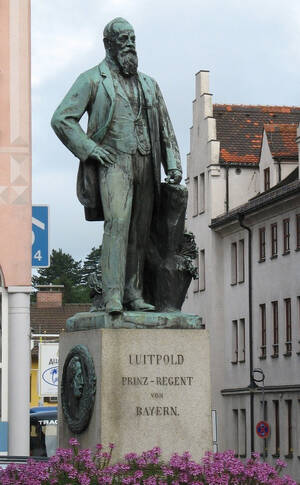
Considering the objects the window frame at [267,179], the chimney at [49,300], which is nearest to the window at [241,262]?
the window frame at [267,179]

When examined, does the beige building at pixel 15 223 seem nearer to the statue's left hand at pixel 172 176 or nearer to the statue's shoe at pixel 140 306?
the statue's left hand at pixel 172 176

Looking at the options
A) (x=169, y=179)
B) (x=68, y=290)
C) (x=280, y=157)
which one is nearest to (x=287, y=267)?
(x=280, y=157)

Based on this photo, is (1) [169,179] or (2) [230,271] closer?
(1) [169,179]

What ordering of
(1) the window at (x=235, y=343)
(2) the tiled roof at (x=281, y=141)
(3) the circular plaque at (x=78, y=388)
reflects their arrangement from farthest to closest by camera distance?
(1) the window at (x=235, y=343) < (2) the tiled roof at (x=281, y=141) < (3) the circular plaque at (x=78, y=388)

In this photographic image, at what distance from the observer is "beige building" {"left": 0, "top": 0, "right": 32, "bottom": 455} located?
30750 mm

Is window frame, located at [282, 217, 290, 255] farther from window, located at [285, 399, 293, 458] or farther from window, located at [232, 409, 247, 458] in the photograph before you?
window, located at [232, 409, 247, 458]

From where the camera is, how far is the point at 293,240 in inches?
2311

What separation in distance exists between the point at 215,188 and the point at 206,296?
4.48 metres

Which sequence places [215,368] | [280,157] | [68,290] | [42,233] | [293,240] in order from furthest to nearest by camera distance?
[68,290] → [215,368] → [280,157] → [293,240] → [42,233]

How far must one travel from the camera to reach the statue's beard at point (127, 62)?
1265cm

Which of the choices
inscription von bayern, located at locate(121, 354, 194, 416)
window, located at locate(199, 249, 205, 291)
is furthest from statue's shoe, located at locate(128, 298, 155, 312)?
window, located at locate(199, 249, 205, 291)

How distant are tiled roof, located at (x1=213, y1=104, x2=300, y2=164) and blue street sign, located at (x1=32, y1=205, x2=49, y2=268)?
1507 inches

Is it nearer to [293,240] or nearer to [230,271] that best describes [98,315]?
[293,240]

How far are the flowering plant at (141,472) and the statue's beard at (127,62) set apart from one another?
3.03 metres
